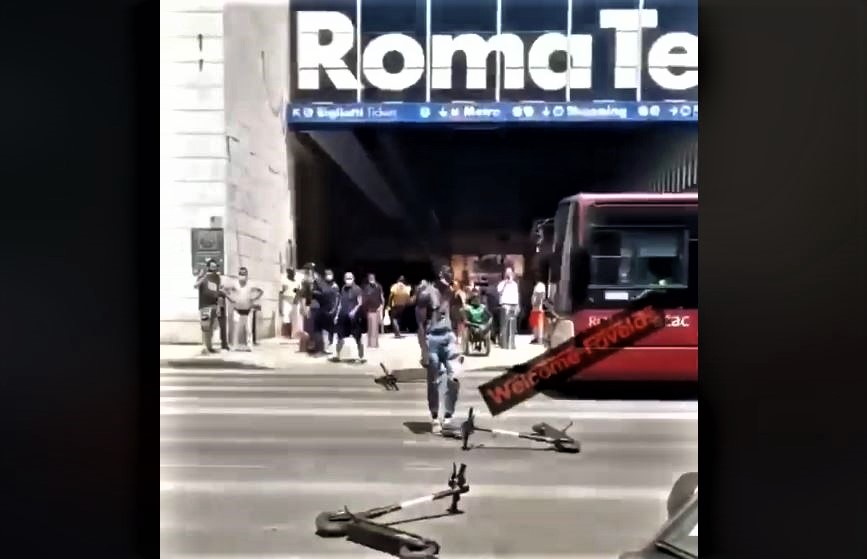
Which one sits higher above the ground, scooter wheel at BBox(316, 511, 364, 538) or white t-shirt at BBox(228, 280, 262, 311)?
white t-shirt at BBox(228, 280, 262, 311)

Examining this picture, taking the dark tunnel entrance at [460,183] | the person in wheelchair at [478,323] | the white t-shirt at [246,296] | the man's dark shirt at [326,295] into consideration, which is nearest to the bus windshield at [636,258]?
the dark tunnel entrance at [460,183]

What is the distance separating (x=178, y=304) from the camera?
7.82 ft

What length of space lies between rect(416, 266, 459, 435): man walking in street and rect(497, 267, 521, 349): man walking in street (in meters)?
0.16

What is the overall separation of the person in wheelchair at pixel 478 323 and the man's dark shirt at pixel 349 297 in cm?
36

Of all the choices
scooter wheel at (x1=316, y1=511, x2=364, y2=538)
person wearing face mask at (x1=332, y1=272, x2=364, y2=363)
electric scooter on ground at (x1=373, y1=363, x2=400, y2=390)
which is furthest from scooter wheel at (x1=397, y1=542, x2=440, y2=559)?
person wearing face mask at (x1=332, y1=272, x2=364, y2=363)

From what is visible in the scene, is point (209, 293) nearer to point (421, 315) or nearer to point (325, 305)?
point (325, 305)

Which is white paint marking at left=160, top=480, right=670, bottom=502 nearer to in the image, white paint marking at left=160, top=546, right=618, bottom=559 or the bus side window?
white paint marking at left=160, top=546, right=618, bottom=559

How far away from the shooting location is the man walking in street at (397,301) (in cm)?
236

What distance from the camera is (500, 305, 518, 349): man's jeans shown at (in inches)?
92.3

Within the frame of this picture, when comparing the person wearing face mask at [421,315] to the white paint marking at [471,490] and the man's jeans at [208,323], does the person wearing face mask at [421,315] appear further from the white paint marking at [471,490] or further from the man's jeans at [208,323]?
the man's jeans at [208,323]

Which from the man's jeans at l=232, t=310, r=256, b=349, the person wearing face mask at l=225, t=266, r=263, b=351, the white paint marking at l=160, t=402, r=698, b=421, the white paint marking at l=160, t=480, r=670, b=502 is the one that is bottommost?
the white paint marking at l=160, t=480, r=670, b=502

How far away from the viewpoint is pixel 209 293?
235 cm
